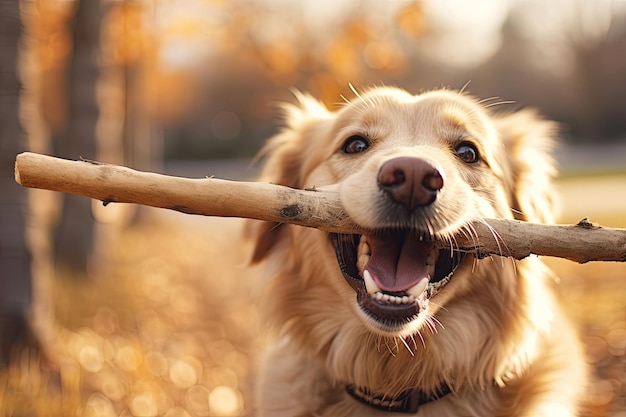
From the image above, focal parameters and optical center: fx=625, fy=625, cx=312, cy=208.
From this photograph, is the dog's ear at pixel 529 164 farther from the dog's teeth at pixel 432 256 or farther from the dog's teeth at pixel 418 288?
the dog's teeth at pixel 418 288

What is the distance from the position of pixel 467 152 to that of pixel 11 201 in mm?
3063

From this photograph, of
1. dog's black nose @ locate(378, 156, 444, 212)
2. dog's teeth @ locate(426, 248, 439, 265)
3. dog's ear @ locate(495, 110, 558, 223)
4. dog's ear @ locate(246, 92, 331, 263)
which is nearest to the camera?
dog's black nose @ locate(378, 156, 444, 212)

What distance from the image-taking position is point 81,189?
7.16ft

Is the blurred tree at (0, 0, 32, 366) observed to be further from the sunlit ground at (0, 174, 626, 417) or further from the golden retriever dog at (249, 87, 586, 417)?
the golden retriever dog at (249, 87, 586, 417)

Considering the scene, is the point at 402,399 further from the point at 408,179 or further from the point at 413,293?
the point at 408,179

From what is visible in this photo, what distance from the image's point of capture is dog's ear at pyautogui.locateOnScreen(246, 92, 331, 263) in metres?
3.48

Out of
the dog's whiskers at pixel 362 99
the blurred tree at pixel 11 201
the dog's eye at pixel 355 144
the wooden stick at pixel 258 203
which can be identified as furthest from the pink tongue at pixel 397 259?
the blurred tree at pixel 11 201

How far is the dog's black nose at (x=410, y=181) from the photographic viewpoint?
229 centimetres

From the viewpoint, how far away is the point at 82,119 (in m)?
7.12

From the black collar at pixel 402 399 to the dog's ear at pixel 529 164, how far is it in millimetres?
1025

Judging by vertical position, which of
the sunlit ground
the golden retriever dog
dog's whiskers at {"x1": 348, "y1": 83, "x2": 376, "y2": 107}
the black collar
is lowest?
the sunlit ground

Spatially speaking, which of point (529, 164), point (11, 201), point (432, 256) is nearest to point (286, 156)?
point (432, 256)

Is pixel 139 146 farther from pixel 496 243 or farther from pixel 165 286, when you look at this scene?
pixel 496 243

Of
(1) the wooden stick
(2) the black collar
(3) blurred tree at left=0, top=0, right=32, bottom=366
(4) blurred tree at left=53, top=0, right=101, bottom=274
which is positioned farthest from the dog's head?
(4) blurred tree at left=53, top=0, right=101, bottom=274
